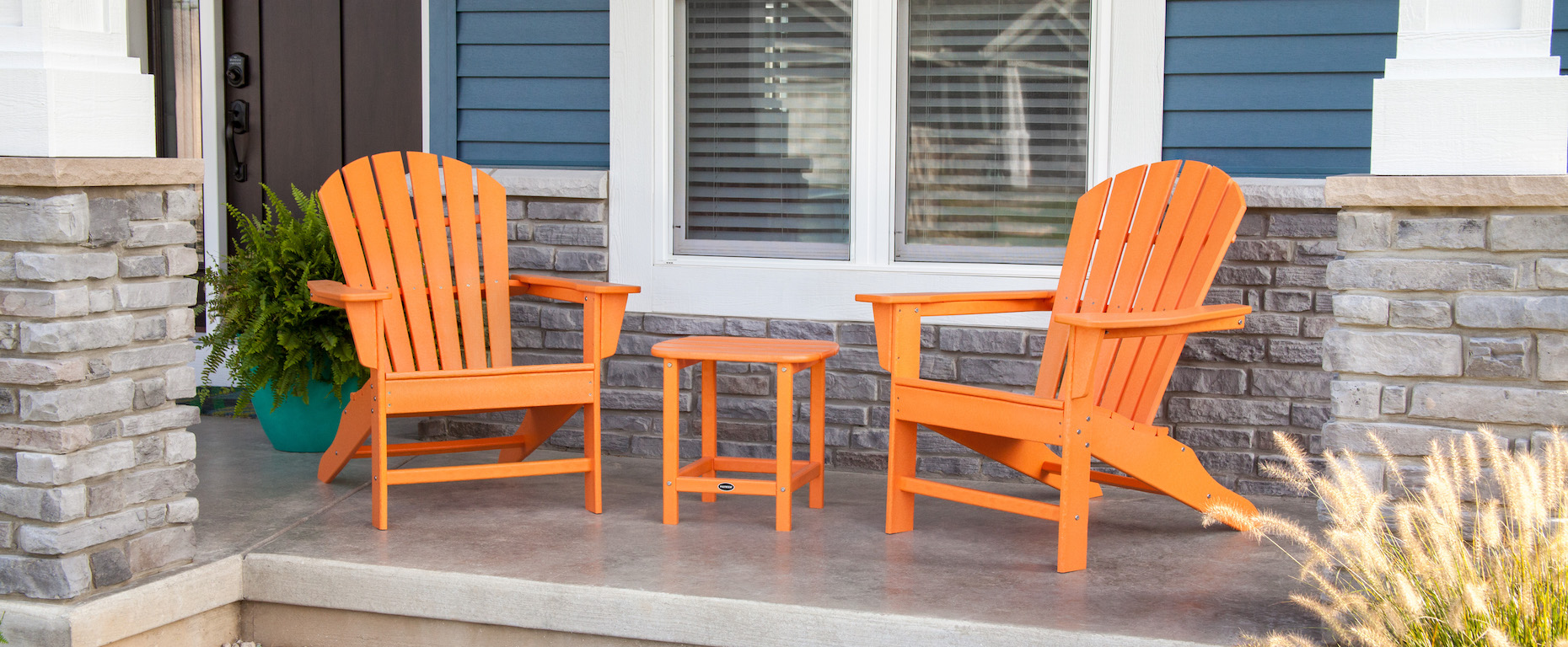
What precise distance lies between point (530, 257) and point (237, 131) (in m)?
1.34

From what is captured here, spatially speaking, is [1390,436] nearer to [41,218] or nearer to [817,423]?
[817,423]

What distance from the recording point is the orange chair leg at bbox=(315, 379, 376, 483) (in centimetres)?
322

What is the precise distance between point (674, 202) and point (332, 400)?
A: 120cm

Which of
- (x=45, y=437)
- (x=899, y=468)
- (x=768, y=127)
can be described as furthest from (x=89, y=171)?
(x=768, y=127)

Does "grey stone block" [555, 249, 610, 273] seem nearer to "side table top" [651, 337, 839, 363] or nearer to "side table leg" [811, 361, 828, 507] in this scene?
"side table top" [651, 337, 839, 363]

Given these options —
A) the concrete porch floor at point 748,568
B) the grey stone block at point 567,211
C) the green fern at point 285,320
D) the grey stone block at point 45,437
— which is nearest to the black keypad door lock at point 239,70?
the green fern at point 285,320

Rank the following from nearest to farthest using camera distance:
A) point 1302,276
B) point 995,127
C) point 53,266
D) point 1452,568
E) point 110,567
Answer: point 1452,568 < point 53,266 < point 110,567 < point 1302,276 < point 995,127

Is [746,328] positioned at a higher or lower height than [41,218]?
lower

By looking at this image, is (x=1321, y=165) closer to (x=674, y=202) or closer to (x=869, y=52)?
Answer: (x=869, y=52)

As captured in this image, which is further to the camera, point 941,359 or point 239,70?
point 239,70

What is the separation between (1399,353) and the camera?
2268mm

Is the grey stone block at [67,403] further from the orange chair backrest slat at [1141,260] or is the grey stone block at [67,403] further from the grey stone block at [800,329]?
the orange chair backrest slat at [1141,260]

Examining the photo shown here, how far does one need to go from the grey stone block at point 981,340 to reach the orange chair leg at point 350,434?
1.60m

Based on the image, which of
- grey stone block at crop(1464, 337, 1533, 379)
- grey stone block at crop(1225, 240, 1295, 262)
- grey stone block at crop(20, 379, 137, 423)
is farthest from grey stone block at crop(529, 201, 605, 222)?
grey stone block at crop(1464, 337, 1533, 379)
